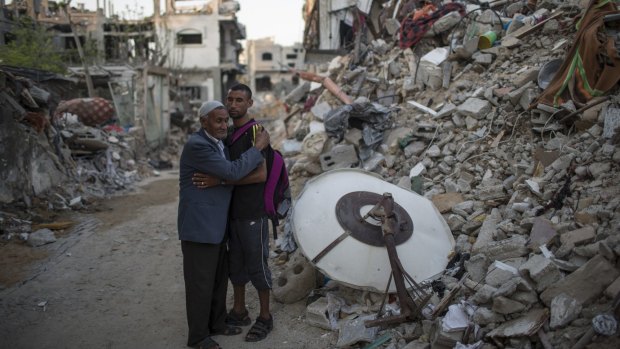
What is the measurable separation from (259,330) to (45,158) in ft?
18.5

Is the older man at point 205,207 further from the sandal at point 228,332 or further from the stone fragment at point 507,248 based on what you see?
the stone fragment at point 507,248

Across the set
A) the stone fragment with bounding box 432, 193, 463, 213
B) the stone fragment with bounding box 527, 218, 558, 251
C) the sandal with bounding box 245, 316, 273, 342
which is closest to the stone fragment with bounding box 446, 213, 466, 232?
the stone fragment with bounding box 432, 193, 463, 213

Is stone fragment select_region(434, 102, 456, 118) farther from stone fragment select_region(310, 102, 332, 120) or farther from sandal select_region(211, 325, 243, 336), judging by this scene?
sandal select_region(211, 325, 243, 336)

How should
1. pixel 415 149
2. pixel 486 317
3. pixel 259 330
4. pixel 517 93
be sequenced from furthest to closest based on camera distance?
pixel 415 149, pixel 517 93, pixel 259 330, pixel 486 317

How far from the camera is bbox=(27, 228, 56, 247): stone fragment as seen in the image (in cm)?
510

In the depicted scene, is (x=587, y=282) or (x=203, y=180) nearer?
(x=587, y=282)

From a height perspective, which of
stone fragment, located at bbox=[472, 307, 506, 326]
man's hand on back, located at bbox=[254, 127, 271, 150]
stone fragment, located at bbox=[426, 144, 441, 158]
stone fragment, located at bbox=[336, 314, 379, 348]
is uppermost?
man's hand on back, located at bbox=[254, 127, 271, 150]

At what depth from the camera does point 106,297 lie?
150 inches

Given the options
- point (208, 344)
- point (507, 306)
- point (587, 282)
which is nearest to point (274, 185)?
point (208, 344)

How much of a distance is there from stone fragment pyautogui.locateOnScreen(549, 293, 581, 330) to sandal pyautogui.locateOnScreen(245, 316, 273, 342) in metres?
1.89

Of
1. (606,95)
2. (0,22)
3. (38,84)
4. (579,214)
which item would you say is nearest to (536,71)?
(606,95)

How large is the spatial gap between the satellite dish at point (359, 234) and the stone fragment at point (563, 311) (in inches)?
38.2

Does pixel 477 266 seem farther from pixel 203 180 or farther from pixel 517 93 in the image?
pixel 517 93

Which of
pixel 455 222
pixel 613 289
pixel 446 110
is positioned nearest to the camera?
pixel 613 289
